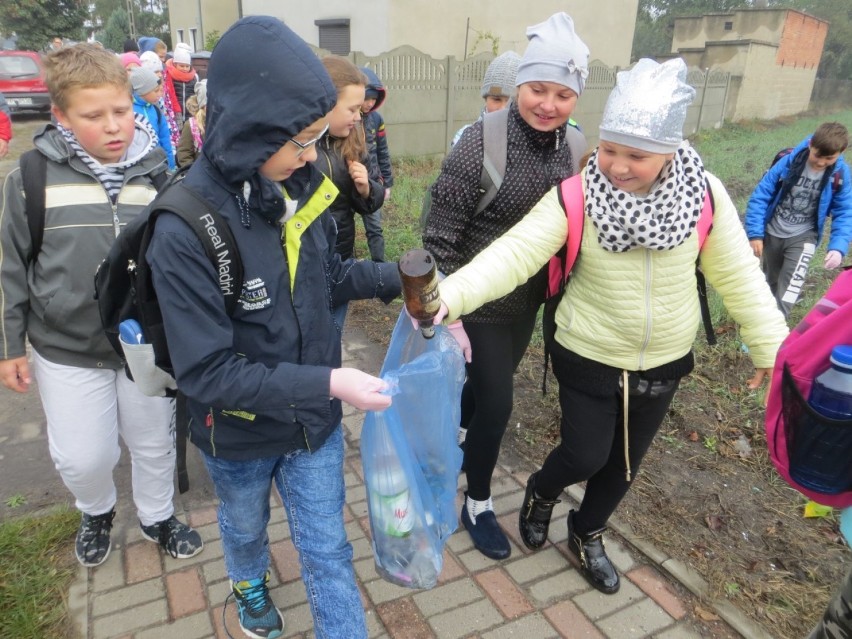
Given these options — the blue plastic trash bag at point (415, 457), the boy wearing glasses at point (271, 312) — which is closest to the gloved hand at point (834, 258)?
the blue plastic trash bag at point (415, 457)

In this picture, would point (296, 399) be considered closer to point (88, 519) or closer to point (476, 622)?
point (476, 622)

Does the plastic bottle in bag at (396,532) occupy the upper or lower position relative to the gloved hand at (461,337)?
lower

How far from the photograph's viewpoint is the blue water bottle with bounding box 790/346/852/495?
4.99 feet

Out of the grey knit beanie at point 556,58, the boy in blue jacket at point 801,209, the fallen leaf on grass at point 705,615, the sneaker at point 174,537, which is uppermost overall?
the grey knit beanie at point 556,58

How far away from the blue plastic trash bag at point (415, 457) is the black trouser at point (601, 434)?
0.45 m

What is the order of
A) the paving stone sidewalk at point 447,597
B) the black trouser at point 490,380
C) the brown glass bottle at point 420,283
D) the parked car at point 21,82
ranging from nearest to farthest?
1. the brown glass bottle at point 420,283
2. the paving stone sidewalk at point 447,597
3. the black trouser at point 490,380
4. the parked car at point 21,82

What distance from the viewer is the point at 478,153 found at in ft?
7.62

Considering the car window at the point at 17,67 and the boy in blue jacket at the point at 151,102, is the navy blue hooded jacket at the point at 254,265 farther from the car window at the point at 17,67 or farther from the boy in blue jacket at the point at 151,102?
the car window at the point at 17,67

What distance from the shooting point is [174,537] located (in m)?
2.65

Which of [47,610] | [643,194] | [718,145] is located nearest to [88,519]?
[47,610]

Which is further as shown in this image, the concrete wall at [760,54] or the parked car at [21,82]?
the concrete wall at [760,54]

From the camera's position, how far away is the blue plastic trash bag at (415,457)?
1983mm

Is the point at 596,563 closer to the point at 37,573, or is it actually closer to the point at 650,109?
the point at 650,109

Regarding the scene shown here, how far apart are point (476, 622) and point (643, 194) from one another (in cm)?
166
